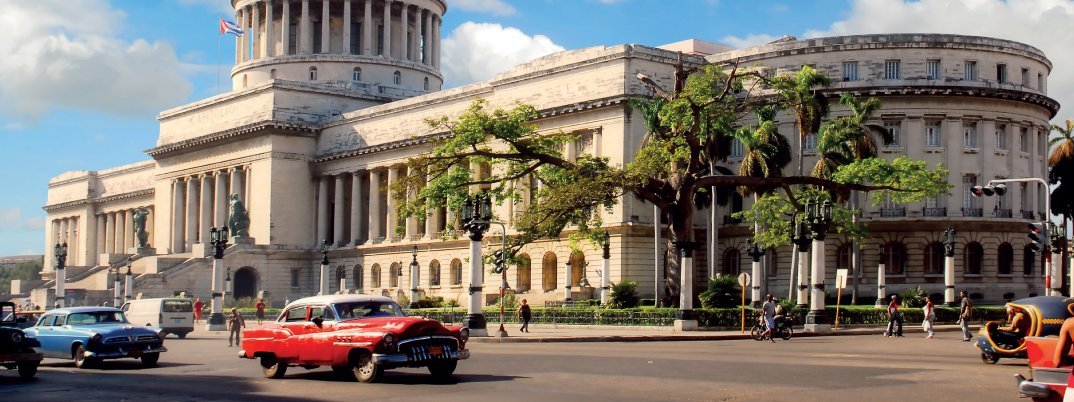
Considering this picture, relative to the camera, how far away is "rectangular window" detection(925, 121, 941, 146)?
75.1 m

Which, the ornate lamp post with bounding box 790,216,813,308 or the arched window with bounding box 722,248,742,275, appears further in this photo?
the arched window with bounding box 722,248,742,275

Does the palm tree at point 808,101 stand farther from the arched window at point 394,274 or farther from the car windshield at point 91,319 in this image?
the arched window at point 394,274

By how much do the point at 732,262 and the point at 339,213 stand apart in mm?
36930

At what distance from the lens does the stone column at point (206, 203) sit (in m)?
110

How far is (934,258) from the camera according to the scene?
244ft

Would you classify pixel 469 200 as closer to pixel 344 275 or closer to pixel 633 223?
pixel 633 223

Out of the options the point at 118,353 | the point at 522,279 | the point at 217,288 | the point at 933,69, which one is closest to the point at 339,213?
the point at 522,279

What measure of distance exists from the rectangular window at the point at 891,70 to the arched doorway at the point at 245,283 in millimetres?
A: 50862

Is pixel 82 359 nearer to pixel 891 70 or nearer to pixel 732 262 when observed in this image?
pixel 732 262

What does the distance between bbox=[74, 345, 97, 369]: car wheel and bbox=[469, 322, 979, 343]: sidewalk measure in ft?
47.9

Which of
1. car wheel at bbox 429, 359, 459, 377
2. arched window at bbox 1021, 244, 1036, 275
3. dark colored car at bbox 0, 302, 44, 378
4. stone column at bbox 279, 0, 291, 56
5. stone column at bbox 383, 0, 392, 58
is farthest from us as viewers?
stone column at bbox 279, 0, 291, 56

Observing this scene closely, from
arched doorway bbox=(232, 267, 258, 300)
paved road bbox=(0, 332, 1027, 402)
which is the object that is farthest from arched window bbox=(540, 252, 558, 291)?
paved road bbox=(0, 332, 1027, 402)

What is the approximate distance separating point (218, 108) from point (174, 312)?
60.5 meters

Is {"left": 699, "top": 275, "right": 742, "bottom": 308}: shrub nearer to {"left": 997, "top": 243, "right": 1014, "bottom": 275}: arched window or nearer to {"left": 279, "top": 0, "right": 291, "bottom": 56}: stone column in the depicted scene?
{"left": 997, "top": 243, "right": 1014, "bottom": 275}: arched window
